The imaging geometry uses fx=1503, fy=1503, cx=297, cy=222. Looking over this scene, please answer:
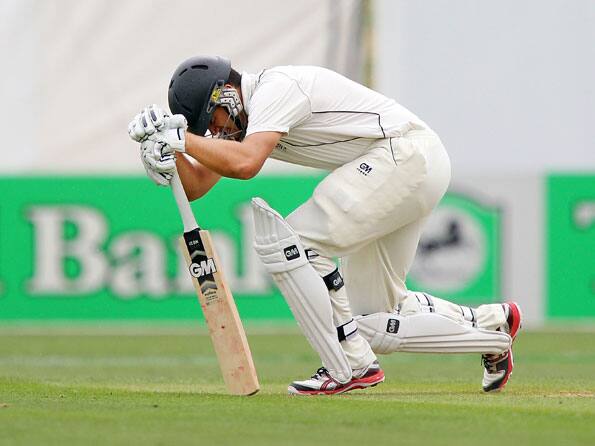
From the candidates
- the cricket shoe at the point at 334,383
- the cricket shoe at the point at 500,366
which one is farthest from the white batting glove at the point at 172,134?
the cricket shoe at the point at 500,366

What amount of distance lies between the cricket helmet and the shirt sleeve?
0.46 ft

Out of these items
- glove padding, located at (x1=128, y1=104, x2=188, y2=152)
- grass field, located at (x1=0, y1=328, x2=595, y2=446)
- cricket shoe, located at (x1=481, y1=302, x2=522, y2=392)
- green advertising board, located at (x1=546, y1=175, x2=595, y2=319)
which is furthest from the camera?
green advertising board, located at (x1=546, y1=175, x2=595, y2=319)

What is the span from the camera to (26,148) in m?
12.3

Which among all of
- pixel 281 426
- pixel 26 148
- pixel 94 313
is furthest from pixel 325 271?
pixel 26 148

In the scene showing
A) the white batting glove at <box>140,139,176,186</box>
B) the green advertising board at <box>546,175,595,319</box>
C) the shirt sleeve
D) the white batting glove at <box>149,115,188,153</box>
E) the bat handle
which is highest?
the shirt sleeve

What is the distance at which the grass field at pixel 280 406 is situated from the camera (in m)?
4.11

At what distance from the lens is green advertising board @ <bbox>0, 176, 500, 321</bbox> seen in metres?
11.1

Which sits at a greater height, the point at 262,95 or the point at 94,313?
the point at 262,95

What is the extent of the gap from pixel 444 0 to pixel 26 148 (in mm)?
3734

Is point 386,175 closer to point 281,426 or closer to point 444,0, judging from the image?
point 281,426

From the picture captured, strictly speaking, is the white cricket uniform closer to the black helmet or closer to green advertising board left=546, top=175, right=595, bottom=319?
the black helmet

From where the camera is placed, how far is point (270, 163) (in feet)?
40.0

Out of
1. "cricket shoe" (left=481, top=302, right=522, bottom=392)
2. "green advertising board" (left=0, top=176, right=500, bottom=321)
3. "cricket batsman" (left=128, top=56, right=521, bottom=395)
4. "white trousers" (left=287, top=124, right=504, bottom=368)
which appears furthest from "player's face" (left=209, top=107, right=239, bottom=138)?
"green advertising board" (left=0, top=176, right=500, bottom=321)

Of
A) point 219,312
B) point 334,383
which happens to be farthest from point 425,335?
point 219,312
